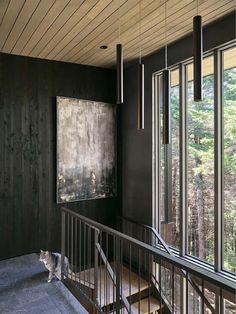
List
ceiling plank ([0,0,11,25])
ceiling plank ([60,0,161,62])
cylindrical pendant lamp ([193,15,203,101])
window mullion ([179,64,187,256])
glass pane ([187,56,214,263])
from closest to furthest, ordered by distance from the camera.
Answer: cylindrical pendant lamp ([193,15,203,101]), ceiling plank ([0,0,11,25]), ceiling plank ([60,0,161,62]), glass pane ([187,56,214,263]), window mullion ([179,64,187,256])

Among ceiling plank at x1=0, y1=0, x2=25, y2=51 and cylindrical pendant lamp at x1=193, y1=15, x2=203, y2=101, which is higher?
ceiling plank at x1=0, y1=0, x2=25, y2=51

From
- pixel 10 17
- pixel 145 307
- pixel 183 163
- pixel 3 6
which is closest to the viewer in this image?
pixel 3 6

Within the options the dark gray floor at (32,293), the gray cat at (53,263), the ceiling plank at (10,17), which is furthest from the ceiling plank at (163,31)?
the dark gray floor at (32,293)

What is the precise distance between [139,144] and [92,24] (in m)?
2.07

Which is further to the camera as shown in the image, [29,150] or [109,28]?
[29,150]

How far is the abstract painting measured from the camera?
14.9ft

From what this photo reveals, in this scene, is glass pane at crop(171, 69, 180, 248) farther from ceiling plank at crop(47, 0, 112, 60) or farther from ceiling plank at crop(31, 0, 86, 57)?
ceiling plank at crop(31, 0, 86, 57)

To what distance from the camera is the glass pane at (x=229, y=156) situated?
3229 mm

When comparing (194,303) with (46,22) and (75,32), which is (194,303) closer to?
(75,32)

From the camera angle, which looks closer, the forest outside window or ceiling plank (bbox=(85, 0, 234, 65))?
ceiling plank (bbox=(85, 0, 234, 65))

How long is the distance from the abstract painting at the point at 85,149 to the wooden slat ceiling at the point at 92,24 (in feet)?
3.08

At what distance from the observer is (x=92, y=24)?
321 centimetres

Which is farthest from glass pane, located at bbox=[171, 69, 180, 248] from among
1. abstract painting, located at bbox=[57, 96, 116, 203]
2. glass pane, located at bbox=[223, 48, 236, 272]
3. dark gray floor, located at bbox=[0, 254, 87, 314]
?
dark gray floor, located at bbox=[0, 254, 87, 314]

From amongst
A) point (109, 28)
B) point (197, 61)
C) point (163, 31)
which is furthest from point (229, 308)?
point (109, 28)
